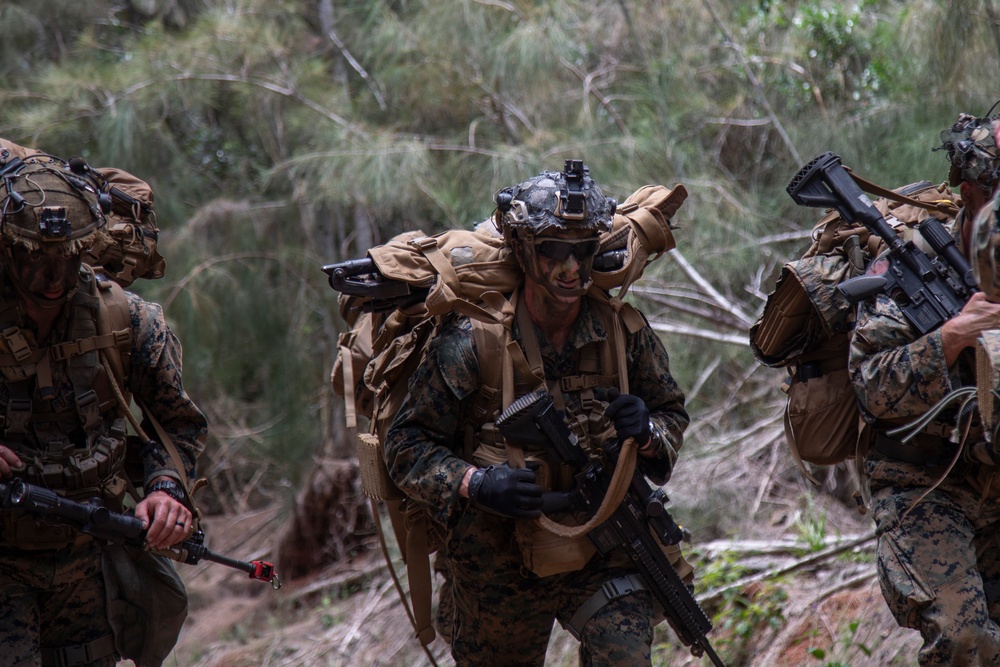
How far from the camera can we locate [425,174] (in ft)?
23.4

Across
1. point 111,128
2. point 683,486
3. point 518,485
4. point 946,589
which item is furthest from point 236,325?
point 946,589

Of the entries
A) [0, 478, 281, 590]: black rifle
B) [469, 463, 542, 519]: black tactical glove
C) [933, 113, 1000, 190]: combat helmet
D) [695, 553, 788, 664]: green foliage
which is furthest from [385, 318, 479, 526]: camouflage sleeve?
[695, 553, 788, 664]: green foliage

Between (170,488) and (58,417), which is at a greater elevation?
(58,417)

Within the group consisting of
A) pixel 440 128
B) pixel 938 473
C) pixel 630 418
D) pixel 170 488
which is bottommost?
pixel 440 128

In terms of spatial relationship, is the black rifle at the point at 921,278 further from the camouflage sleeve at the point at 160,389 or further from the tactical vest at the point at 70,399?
the tactical vest at the point at 70,399

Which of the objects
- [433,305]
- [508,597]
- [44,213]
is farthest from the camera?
[508,597]

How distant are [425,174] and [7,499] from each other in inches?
168

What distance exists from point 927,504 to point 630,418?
3.30ft

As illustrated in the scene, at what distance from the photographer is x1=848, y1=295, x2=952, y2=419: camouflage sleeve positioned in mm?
3363

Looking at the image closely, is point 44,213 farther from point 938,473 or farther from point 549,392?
point 938,473

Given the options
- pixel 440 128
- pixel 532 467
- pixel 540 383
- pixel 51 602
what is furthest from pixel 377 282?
pixel 440 128

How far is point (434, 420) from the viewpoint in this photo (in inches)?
143

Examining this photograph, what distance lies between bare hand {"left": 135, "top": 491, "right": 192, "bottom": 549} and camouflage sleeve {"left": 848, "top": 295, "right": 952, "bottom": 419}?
233 cm

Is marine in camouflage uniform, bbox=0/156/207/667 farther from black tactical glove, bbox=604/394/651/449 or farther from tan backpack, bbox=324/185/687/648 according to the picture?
black tactical glove, bbox=604/394/651/449
